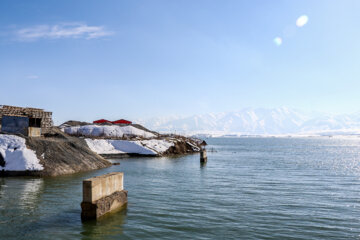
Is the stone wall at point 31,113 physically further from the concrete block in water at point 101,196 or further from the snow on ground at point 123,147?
the concrete block in water at point 101,196

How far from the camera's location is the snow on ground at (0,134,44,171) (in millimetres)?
31938

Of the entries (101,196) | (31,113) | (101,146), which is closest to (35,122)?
(31,113)

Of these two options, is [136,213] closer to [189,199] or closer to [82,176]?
[189,199]

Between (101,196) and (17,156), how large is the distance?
20565 millimetres

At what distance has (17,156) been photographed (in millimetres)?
32844

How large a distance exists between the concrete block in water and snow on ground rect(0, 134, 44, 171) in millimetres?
17182

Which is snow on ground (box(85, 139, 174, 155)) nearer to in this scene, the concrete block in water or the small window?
the small window

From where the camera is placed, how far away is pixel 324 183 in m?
30.4

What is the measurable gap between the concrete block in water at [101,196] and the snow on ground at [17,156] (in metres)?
17.2

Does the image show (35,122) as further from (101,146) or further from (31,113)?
(101,146)

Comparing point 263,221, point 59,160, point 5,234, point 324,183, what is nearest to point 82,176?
point 59,160

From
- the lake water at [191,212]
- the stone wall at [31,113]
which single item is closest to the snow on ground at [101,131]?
the stone wall at [31,113]

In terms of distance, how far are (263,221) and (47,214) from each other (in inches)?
464

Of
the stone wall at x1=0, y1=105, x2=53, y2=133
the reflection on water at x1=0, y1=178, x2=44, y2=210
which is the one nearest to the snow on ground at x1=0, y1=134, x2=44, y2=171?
the reflection on water at x1=0, y1=178, x2=44, y2=210
